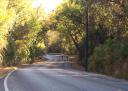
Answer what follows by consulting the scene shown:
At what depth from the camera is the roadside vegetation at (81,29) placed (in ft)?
129

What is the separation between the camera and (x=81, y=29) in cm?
6844

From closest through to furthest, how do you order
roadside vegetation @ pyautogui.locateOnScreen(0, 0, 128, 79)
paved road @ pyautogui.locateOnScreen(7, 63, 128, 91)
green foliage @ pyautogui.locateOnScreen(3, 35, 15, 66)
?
paved road @ pyautogui.locateOnScreen(7, 63, 128, 91) → roadside vegetation @ pyautogui.locateOnScreen(0, 0, 128, 79) → green foliage @ pyautogui.locateOnScreen(3, 35, 15, 66)

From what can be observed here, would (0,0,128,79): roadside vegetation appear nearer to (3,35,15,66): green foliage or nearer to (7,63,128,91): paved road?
(3,35,15,66): green foliage

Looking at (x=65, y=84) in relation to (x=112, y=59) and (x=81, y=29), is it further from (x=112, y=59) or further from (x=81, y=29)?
(x=81, y=29)

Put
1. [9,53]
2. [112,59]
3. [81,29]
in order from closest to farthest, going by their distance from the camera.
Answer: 1. [112,59]
2. [9,53]
3. [81,29]

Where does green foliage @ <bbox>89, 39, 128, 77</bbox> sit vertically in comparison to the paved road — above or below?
above

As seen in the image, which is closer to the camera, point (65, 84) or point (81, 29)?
point (65, 84)

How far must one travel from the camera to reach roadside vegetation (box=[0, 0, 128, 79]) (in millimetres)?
39341

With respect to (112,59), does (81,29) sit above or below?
above

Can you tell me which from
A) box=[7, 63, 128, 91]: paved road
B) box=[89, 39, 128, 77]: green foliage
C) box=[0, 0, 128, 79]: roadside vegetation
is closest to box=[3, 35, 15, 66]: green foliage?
box=[0, 0, 128, 79]: roadside vegetation

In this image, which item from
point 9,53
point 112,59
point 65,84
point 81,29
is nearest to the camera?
point 65,84

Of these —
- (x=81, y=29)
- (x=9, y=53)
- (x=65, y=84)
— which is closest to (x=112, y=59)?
(x=65, y=84)

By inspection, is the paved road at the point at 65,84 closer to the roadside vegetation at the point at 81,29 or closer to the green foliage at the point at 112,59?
the roadside vegetation at the point at 81,29

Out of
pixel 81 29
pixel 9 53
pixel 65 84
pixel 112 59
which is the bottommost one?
pixel 65 84
